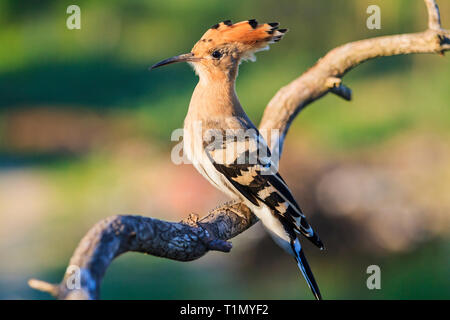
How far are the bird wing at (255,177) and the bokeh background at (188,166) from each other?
1.47 m

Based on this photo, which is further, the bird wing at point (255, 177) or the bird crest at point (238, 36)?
the bird crest at point (238, 36)

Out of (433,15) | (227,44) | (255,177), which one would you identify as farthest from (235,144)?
(433,15)

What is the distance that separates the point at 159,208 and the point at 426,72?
2.86 meters

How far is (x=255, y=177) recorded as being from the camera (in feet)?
7.45

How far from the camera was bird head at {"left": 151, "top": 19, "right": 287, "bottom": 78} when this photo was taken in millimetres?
2445

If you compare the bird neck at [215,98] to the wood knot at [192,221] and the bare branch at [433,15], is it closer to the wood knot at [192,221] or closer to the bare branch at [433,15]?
the wood knot at [192,221]

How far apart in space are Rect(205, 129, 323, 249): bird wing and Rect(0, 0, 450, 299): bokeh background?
147 centimetres

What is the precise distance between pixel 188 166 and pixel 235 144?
7.67ft

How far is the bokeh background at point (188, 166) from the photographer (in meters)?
3.82

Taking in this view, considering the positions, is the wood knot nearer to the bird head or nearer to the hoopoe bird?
the hoopoe bird

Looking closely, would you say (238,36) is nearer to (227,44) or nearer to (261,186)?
(227,44)

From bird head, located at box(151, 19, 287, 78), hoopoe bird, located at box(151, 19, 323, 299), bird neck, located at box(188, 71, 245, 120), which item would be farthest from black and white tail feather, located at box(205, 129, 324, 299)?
bird head, located at box(151, 19, 287, 78)

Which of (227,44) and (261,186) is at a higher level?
(227,44)

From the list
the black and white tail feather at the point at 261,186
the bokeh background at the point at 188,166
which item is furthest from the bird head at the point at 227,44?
the bokeh background at the point at 188,166
